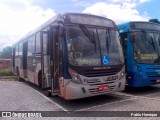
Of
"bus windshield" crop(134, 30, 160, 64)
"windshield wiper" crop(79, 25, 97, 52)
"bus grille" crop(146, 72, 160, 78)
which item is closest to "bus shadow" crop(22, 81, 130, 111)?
"bus grille" crop(146, 72, 160, 78)

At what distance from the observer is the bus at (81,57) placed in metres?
8.02

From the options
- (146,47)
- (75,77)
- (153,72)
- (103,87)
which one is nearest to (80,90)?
(75,77)

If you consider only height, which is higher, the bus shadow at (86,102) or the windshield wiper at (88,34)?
the windshield wiper at (88,34)

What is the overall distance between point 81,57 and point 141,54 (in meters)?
3.22

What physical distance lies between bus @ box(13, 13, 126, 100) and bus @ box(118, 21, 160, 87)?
3.60ft

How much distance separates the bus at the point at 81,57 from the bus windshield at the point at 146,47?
1237 millimetres

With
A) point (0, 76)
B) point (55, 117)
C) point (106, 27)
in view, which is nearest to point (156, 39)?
point (106, 27)

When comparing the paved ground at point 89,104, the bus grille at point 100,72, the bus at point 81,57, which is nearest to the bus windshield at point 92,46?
the bus at point 81,57

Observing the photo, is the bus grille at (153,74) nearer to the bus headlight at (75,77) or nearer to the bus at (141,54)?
the bus at (141,54)

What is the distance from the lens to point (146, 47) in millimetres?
10391

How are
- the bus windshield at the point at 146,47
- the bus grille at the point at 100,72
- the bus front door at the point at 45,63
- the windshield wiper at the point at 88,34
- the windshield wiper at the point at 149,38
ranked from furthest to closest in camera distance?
the windshield wiper at the point at 149,38 < the bus windshield at the point at 146,47 < the bus front door at the point at 45,63 < the windshield wiper at the point at 88,34 < the bus grille at the point at 100,72

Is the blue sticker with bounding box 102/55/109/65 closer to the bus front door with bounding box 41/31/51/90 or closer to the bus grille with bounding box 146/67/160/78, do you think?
the bus front door with bounding box 41/31/51/90

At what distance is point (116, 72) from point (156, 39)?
10.0 ft

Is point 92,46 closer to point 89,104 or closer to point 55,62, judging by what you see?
point 55,62
